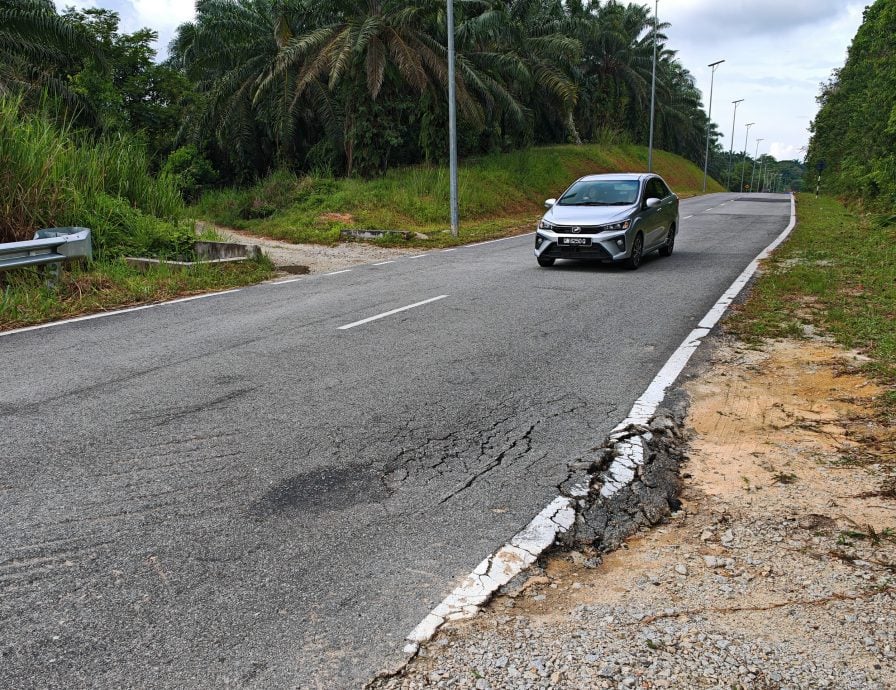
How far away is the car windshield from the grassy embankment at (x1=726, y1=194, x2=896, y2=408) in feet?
9.08

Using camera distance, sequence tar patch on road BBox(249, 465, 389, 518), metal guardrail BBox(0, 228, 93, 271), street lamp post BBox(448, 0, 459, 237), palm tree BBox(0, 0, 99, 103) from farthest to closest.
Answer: palm tree BBox(0, 0, 99, 103)
street lamp post BBox(448, 0, 459, 237)
metal guardrail BBox(0, 228, 93, 271)
tar patch on road BBox(249, 465, 389, 518)

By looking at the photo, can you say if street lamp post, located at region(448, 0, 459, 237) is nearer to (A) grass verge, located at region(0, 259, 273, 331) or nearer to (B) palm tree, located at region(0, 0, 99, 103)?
(A) grass verge, located at region(0, 259, 273, 331)

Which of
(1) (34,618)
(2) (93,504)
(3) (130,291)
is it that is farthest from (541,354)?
(3) (130,291)

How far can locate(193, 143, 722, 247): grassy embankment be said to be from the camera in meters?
22.1

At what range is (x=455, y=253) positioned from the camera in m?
16.8

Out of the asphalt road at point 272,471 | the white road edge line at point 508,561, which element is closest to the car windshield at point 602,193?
the asphalt road at point 272,471

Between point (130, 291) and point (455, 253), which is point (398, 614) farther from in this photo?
point (455, 253)

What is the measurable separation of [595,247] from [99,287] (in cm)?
780

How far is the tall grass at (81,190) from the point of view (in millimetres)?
11117

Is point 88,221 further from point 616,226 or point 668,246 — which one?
point 668,246

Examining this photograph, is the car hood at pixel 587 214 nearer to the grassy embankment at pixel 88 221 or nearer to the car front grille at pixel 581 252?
the car front grille at pixel 581 252

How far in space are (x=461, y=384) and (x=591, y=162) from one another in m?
41.4

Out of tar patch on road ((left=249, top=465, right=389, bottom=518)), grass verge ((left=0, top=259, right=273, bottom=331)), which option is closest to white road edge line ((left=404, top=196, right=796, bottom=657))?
tar patch on road ((left=249, top=465, right=389, bottom=518))

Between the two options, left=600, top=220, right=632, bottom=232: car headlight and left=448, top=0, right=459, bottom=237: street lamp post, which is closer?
left=600, top=220, right=632, bottom=232: car headlight
